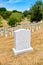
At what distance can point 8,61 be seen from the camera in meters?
6.85

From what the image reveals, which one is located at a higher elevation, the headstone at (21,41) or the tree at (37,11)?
the headstone at (21,41)

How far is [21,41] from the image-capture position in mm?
7590

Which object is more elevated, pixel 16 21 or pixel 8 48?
pixel 8 48

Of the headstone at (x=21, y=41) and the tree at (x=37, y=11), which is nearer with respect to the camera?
the headstone at (x=21, y=41)

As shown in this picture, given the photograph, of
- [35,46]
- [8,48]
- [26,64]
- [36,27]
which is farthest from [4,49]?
[36,27]

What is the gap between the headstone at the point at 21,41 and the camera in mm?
7520

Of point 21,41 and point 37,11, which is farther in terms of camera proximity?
point 37,11

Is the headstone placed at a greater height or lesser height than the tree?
greater

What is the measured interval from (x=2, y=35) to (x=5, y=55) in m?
4.58

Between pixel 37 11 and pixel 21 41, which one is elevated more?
pixel 21 41

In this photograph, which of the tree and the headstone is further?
the tree

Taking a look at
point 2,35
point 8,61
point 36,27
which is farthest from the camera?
point 36,27

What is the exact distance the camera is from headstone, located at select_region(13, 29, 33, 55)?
752 centimetres

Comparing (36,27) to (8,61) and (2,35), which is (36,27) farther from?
(8,61)
